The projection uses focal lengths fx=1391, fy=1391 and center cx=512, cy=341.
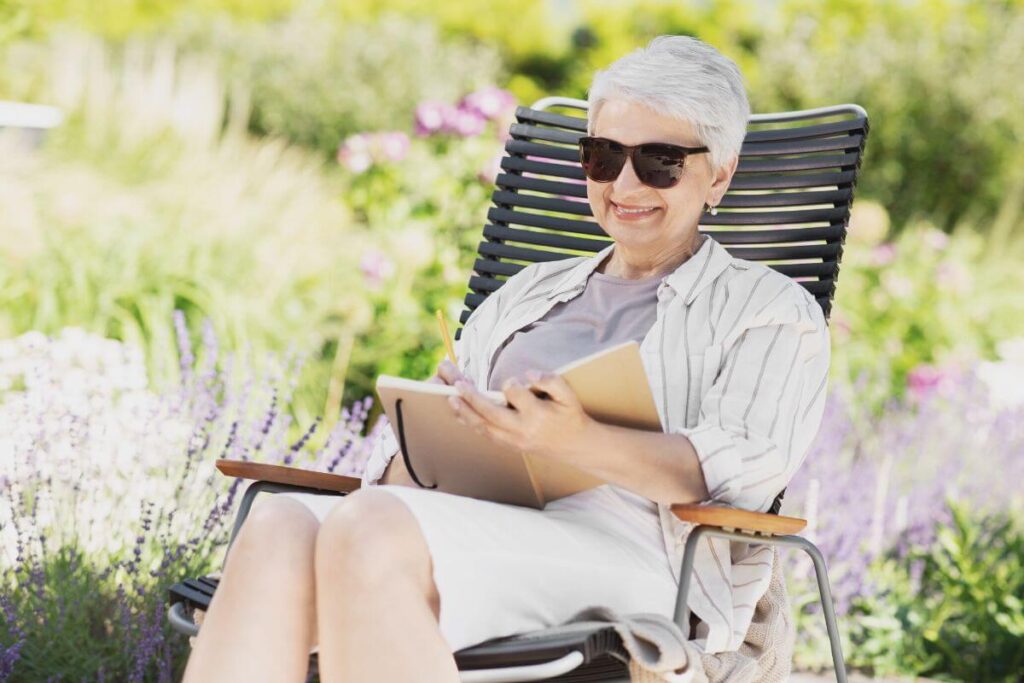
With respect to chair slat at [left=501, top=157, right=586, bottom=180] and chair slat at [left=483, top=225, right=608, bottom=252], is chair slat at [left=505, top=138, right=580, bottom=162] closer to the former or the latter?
chair slat at [left=501, top=157, right=586, bottom=180]

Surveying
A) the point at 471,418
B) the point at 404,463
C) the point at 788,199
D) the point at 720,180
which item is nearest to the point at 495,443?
the point at 471,418

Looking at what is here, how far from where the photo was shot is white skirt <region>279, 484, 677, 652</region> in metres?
2.02

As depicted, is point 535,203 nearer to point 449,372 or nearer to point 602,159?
point 602,159

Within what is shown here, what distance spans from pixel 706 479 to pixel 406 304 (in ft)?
10.5

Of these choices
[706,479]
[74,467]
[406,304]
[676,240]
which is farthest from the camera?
[406,304]

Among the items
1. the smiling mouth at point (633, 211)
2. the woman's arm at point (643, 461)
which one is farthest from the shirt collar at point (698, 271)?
the woman's arm at point (643, 461)

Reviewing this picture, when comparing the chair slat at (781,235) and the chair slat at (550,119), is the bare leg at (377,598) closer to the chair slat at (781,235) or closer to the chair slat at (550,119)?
the chair slat at (781,235)

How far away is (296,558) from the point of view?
80.3 inches

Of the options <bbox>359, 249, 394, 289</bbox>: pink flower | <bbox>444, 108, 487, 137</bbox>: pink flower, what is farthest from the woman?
<bbox>444, 108, 487, 137</bbox>: pink flower

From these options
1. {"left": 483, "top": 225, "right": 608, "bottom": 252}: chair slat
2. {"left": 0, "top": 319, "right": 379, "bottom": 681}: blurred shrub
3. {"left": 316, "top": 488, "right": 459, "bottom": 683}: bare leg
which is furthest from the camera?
{"left": 483, "top": 225, "right": 608, "bottom": 252}: chair slat

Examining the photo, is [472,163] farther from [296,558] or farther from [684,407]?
[296,558]

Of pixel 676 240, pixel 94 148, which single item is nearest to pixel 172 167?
pixel 94 148

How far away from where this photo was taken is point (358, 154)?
5.75 meters

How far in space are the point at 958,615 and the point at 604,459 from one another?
2347 mm
